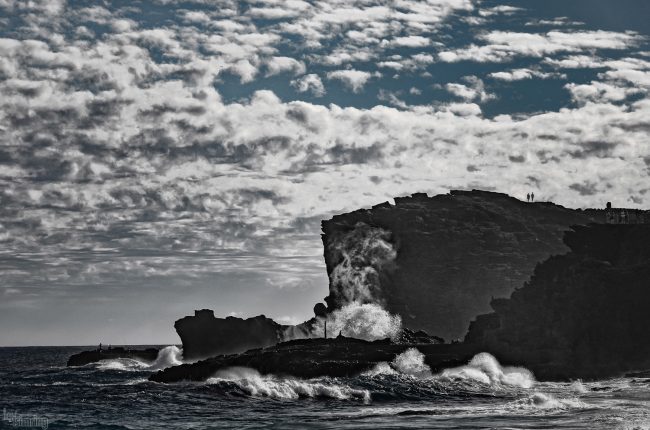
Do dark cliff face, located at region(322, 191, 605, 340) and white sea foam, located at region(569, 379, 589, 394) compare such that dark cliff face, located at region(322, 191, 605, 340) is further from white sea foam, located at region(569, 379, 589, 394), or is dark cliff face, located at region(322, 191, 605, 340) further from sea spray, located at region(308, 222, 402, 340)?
white sea foam, located at region(569, 379, 589, 394)

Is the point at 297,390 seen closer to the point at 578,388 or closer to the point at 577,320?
the point at 578,388

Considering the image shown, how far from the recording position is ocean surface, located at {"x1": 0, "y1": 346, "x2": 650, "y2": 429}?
4238cm

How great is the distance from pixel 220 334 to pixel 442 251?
1391 inches

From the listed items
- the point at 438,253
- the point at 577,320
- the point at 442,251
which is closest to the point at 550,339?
the point at 577,320

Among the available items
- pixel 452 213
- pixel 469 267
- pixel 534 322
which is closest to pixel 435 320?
pixel 469 267

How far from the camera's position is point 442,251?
125m

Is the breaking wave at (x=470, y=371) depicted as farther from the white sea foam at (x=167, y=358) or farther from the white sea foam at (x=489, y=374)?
the white sea foam at (x=167, y=358)

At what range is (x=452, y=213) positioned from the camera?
129250 millimetres

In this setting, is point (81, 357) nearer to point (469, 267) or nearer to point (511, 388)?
point (469, 267)

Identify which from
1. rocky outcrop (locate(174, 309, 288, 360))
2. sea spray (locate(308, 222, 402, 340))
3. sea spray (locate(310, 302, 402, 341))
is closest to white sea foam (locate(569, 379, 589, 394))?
rocky outcrop (locate(174, 309, 288, 360))

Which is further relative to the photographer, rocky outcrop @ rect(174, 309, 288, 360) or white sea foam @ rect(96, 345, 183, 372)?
white sea foam @ rect(96, 345, 183, 372)

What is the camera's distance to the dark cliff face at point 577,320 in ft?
254

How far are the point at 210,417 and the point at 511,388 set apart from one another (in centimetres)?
2760

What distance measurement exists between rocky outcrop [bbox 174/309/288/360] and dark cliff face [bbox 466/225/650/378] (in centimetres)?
3342
